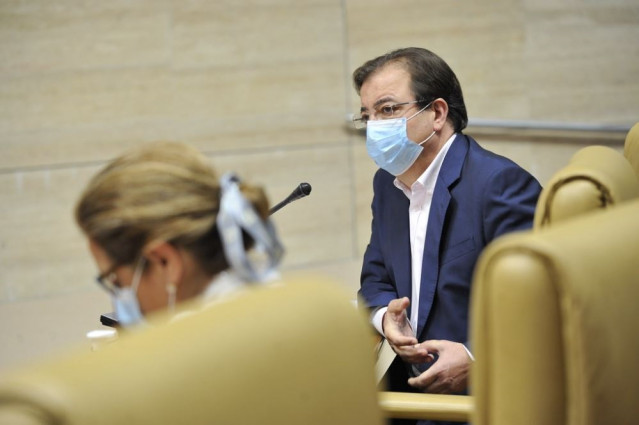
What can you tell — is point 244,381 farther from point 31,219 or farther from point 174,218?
point 31,219

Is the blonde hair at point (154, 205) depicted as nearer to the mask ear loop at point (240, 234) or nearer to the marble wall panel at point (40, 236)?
the mask ear loop at point (240, 234)

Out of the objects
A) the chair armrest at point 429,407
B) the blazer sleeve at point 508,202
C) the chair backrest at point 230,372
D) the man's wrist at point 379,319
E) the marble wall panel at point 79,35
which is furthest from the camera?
the marble wall panel at point 79,35

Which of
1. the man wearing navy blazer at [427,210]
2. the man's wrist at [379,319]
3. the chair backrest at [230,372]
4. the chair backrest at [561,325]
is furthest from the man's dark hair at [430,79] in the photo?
the chair backrest at [230,372]

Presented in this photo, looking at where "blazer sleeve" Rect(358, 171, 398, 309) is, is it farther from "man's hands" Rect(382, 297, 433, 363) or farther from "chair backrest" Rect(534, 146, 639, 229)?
"chair backrest" Rect(534, 146, 639, 229)

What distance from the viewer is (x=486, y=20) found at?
196 inches

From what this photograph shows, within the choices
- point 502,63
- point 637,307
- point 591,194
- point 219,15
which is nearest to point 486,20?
point 502,63

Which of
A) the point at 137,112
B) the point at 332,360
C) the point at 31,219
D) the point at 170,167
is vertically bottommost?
the point at 31,219

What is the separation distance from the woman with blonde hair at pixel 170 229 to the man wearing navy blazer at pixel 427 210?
3.11 ft

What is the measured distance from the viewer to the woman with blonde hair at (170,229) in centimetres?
121

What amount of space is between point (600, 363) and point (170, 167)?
2.05 ft

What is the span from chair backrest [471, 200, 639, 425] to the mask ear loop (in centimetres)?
29

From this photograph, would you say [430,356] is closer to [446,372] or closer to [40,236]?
[446,372]

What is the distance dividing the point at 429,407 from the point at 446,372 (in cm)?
27

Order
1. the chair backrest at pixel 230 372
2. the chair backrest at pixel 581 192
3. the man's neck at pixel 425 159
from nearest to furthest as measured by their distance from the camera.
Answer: the chair backrest at pixel 230 372
the chair backrest at pixel 581 192
the man's neck at pixel 425 159
